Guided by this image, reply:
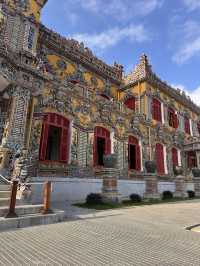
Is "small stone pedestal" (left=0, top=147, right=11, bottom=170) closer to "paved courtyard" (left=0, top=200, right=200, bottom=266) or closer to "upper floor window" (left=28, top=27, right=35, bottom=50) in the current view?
"paved courtyard" (left=0, top=200, right=200, bottom=266)

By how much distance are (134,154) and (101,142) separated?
339cm

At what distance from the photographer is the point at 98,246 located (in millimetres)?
3838

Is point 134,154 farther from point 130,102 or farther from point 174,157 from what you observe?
point 174,157

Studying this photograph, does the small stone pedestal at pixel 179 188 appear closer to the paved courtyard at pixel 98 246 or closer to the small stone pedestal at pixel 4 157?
the paved courtyard at pixel 98 246

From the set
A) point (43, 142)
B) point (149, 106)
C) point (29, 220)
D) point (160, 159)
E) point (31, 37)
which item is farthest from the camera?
point (149, 106)

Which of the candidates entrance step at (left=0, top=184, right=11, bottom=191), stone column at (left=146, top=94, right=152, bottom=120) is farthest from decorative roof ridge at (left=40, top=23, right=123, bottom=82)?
entrance step at (left=0, top=184, right=11, bottom=191)

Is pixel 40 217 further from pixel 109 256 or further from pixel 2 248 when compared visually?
pixel 109 256

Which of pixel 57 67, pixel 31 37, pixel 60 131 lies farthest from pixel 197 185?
pixel 31 37

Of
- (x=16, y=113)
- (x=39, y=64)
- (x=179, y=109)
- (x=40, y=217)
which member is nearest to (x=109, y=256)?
(x=40, y=217)

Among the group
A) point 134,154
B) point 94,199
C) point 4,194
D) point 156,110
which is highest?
point 156,110

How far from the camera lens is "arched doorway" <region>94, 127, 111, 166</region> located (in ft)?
46.8

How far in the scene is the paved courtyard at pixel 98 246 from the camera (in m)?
3.19

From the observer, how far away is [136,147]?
1706cm

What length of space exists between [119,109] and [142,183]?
5339 millimetres
